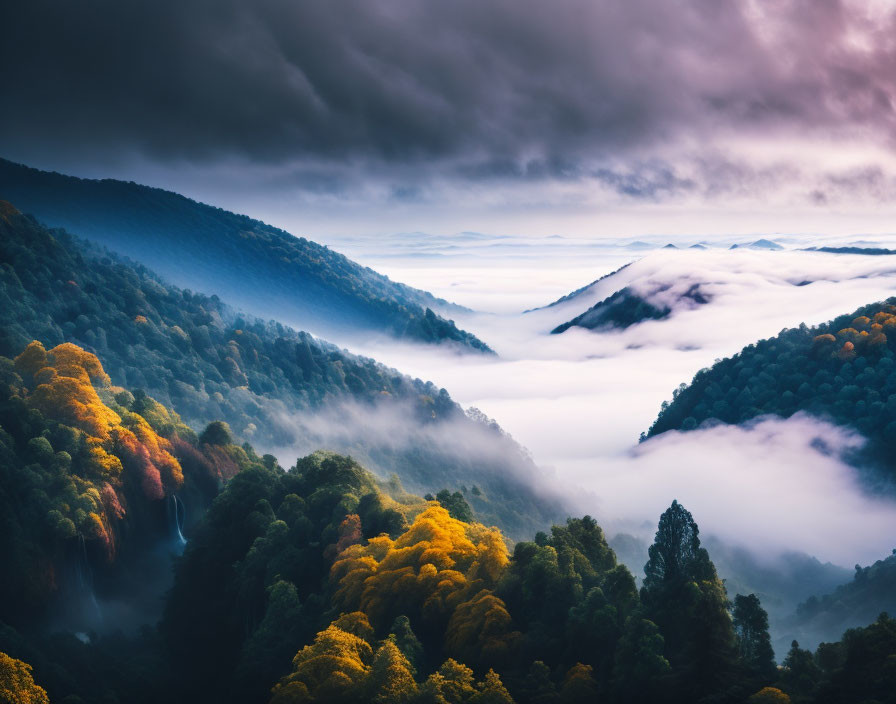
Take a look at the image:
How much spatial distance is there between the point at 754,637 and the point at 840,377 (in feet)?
507

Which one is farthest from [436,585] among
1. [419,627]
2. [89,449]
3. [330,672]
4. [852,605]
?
[852,605]

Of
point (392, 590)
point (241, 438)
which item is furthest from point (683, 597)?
point (241, 438)

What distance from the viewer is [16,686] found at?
137 ft

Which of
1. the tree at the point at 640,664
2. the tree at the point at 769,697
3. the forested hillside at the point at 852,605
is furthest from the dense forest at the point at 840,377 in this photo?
the tree at the point at 769,697

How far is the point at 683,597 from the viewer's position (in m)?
47.9

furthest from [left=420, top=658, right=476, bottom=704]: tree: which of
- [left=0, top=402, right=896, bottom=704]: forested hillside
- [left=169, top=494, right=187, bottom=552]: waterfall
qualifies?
[left=169, top=494, right=187, bottom=552]: waterfall

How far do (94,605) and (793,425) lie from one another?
176 m

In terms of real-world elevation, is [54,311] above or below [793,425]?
above

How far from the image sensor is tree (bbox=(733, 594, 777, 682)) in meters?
45.5

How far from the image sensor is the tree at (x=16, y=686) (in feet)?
134

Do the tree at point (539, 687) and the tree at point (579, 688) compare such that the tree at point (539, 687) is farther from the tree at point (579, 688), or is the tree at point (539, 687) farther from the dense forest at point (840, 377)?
the dense forest at point (840, 377)

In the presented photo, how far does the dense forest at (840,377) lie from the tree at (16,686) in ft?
583

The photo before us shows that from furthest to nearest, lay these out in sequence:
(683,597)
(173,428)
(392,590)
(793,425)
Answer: (793,425), (173,428), (392,590), (683,597)

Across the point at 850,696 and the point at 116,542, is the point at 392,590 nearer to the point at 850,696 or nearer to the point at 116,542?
the point at 850,696
